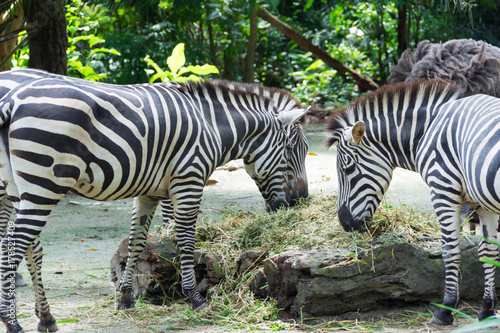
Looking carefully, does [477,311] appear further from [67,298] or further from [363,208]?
[67,298]

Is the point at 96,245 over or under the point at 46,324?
under

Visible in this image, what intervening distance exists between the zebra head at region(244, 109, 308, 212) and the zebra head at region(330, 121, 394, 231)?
920mm

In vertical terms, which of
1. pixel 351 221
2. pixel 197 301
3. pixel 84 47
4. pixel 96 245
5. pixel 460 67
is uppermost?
pixel 84 47

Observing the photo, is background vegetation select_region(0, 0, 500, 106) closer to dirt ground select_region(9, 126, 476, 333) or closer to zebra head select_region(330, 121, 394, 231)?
dirt ground select_region(9, 126, 476, 333)

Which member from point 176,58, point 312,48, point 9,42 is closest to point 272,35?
point 312,48

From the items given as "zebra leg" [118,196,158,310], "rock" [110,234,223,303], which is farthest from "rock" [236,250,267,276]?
"zebra leg" [118,196,158,310]

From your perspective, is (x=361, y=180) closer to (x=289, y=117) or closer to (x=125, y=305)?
(x=289, y=117)

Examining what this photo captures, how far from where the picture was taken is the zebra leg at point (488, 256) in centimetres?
408

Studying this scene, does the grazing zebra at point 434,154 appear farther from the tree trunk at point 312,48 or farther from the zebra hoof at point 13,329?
the tree trunk at point 312,48

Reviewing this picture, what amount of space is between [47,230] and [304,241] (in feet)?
14.2

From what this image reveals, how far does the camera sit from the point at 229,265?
4738mm

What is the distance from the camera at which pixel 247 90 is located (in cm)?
539

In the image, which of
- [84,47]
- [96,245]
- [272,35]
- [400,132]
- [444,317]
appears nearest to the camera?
[444,317]

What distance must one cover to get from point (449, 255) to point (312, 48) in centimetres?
1113
